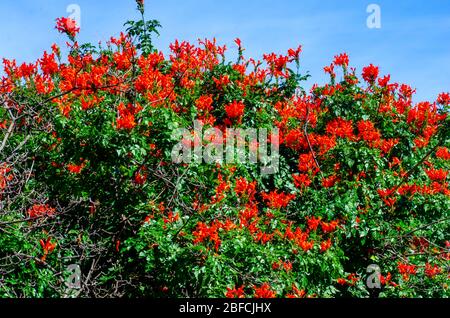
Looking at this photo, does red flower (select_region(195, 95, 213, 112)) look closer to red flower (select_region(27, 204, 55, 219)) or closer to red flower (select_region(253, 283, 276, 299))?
red flower (select_region(27, 204, 55, 219))

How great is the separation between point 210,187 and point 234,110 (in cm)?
99

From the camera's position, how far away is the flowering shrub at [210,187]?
5164 millimetres

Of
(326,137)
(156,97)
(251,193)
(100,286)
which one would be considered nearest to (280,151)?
(326,137)

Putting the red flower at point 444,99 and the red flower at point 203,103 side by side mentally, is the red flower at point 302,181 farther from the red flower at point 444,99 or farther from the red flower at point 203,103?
the red flower at point 444,99

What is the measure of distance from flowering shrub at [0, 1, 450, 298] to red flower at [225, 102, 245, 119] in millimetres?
24

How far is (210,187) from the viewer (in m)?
5.72

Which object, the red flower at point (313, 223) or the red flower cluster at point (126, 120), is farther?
the red flower at point (313, 223)

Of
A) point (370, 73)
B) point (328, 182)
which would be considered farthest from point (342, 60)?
point (328, 182)

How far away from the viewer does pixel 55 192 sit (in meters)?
6.25

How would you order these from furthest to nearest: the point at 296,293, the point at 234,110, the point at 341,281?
1. the point at 234,110
2. the point at 341,281
3. the point at 296,293

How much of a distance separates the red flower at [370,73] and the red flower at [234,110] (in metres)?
2.21

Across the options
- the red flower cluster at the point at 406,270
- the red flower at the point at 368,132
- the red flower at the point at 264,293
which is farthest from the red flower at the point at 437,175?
the red flower at the point at 264,293

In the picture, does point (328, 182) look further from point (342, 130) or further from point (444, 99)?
point (444, 99)
